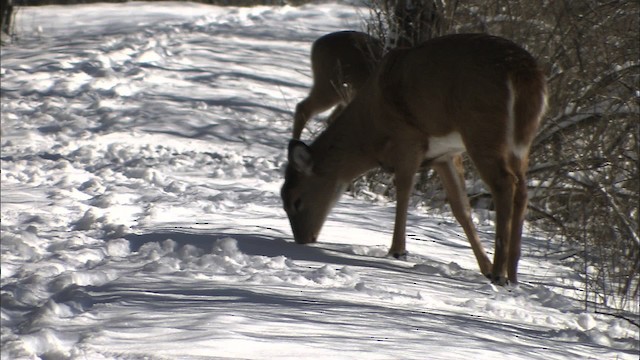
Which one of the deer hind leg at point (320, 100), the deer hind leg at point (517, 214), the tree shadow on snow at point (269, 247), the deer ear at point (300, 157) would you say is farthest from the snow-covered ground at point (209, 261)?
the deer hind leg at point (320, 100)

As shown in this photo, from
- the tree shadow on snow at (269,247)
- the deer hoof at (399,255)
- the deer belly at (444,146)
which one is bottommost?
the deer hoof at (399,255)

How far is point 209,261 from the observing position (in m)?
6.42

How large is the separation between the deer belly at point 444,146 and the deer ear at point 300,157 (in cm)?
92

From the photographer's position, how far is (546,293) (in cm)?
695

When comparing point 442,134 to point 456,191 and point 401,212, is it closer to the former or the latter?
point 401,212

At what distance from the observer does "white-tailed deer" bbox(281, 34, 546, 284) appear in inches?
281

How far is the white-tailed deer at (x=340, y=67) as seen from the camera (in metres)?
11.5

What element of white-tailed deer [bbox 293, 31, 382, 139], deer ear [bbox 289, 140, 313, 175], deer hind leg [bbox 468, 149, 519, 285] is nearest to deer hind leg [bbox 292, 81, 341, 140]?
white-tailed deer [bbox 293, 31, 382, 139]

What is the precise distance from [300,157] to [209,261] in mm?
2182

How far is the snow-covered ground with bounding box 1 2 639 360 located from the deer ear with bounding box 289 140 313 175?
1.75 ft

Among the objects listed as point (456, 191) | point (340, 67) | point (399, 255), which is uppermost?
point (340, 67)

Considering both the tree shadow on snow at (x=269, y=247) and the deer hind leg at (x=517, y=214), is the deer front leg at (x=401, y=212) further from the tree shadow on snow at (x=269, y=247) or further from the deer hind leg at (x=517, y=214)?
the deer hind leg at (x=517, y=214)

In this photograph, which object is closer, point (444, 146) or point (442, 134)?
point (442, 134)

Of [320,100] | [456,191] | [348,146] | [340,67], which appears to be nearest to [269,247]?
[348,146]
